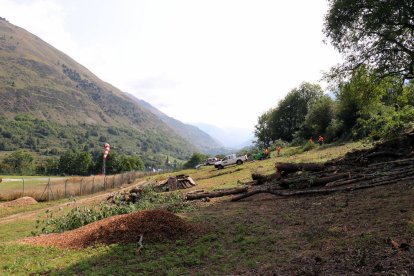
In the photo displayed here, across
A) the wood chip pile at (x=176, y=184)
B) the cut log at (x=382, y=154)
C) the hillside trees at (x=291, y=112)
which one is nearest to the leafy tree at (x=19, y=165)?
the hillside trees at (x=291, y=112)

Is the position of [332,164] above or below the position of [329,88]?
below

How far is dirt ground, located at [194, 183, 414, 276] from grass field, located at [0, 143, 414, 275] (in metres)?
0.02

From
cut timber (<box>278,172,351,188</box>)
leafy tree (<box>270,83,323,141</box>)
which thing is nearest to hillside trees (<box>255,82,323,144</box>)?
leafy tree (<box>270,83,323,141</box>)

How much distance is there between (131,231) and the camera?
10641 millimetres

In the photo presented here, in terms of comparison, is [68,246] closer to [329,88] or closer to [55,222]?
[55,222]

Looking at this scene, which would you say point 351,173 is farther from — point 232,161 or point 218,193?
point 232,161

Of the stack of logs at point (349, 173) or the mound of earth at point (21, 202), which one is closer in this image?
the stack of logs at point (349, 173)

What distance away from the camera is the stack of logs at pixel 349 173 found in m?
13.6

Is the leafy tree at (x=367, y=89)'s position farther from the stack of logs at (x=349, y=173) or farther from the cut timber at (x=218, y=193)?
the cut timber at (x=218, y=193)

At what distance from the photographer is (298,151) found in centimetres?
3841

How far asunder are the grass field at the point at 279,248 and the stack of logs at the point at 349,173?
139 centimetres

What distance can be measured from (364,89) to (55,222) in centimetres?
1986

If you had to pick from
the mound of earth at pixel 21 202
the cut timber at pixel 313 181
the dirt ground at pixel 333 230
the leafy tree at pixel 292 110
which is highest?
the leafy tree at pixel 292 110

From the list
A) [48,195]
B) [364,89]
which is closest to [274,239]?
[364,89]
